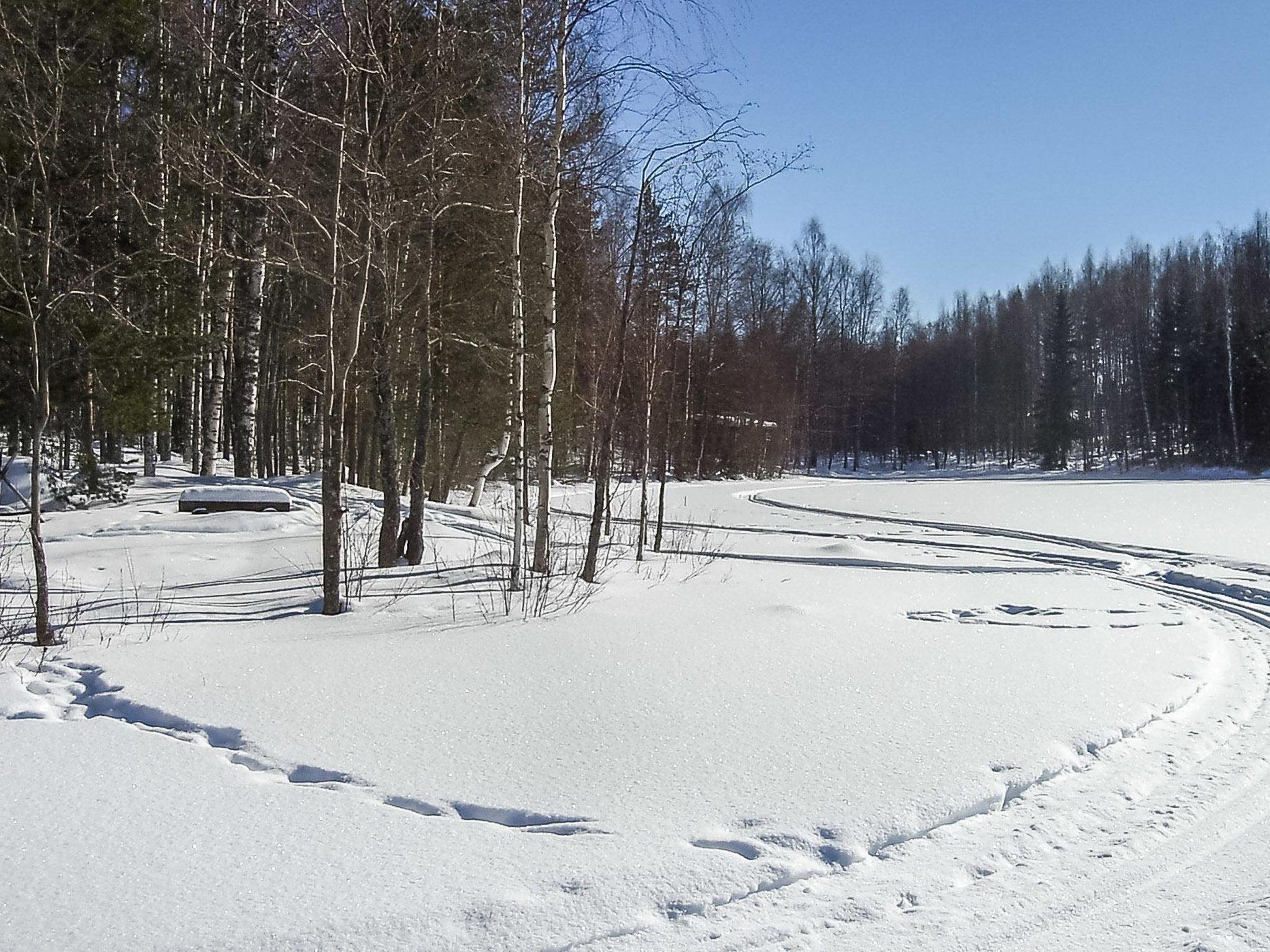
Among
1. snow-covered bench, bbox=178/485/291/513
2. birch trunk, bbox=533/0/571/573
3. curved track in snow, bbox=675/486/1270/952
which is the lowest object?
curved track in snow, bbox=675/486/1270/952

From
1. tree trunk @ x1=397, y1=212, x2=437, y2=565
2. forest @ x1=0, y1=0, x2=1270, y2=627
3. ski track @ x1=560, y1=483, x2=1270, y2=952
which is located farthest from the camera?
tree trunk @ x1=397, y1=212, x2=437, y2=565

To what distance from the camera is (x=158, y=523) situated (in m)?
12.4

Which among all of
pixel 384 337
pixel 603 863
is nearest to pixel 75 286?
pixel 384 337

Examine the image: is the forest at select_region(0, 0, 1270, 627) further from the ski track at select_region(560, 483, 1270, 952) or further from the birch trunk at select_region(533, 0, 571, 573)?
the ski track at select_region(560, 483, 1270, 952)

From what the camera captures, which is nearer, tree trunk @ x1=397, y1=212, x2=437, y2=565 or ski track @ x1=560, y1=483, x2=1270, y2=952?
ski track @ x1=560, y1=483, x2=1270, y2=952

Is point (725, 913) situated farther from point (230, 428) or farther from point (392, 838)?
point (230, 428)

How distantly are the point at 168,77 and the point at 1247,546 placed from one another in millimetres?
17977

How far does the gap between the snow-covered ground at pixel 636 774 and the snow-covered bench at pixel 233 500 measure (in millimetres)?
5338

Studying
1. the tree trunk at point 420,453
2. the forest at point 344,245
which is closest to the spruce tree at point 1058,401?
the forest at point 344,245

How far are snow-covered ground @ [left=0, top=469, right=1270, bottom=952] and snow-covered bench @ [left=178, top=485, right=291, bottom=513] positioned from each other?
5.34 meters

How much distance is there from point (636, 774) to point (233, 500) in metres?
11.6

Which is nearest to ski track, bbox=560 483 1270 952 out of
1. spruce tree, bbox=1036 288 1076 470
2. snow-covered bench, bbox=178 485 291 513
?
snow-covered bench, bbox=178 485 291 513

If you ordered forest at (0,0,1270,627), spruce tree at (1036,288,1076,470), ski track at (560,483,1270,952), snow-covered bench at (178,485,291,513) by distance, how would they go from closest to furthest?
ski track at (560,483,1270,952), forest at (0,0,1270,627), snow-covered bench at (178,485,291,513), spruce tree at (1036,288,1076,470)

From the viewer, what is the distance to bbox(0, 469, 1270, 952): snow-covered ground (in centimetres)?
263
